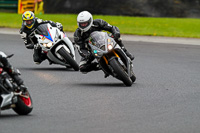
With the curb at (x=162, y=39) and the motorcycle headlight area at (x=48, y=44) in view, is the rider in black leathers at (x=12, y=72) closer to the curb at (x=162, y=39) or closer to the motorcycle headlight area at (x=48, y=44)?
the motorcycle headlight area at (x=48, y=44)

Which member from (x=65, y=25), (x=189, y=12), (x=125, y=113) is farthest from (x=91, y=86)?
(x=189, y=12)

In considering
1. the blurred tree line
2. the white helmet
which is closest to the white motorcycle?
the white helmet

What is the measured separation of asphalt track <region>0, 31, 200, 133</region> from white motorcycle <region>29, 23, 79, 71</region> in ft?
0.95

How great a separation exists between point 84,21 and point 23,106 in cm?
422

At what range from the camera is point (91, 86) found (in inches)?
481

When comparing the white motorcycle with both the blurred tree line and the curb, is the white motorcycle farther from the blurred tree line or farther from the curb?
the blurred tree line

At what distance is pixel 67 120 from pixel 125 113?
3.39ft

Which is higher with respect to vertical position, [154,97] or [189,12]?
[154,97]

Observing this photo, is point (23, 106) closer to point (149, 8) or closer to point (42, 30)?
point (42, 30)

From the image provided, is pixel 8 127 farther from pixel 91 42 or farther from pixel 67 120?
pixel 91 42

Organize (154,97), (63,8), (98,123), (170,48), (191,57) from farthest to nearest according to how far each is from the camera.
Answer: (63,8) < (170,48) < (191,57) < (154,97) < (98,123)

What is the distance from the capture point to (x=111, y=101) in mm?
10117

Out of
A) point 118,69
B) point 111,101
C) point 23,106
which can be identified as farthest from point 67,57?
point 23,106

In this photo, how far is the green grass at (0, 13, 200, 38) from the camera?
→ 25.5 meters
